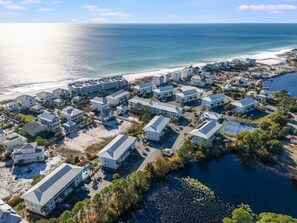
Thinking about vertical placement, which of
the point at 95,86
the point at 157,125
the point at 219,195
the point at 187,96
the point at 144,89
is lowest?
the point at 219,195

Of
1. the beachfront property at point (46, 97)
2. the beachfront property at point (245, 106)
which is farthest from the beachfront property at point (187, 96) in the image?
the beachfront property at point (46, 97)

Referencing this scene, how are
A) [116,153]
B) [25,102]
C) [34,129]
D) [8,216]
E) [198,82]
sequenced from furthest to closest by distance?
[198,82] → [25,102] → [34,129] → [116,153] → [8,216]

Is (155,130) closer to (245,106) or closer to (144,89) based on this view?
(245,106)

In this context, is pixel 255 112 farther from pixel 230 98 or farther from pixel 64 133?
pixel 64 133

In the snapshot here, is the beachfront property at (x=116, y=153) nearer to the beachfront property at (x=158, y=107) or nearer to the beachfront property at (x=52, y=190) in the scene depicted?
the beachfront property at (x=52, y=190)

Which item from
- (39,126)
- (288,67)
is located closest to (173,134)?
(39,126)

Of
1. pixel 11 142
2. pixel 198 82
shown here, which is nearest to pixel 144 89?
pixel 198 82

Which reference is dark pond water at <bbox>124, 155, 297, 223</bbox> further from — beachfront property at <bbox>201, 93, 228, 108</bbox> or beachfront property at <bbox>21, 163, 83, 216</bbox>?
beachfront property at <bbox>201, 93, 228, 108</bbox>
